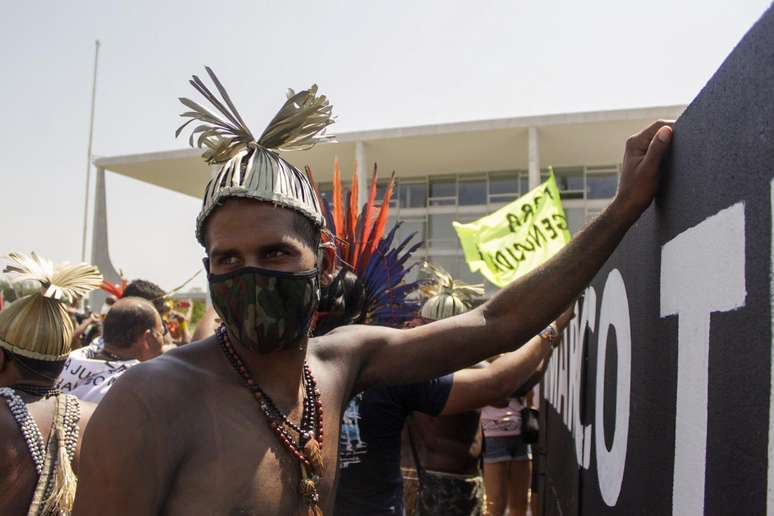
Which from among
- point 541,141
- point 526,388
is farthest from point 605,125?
point 526,388

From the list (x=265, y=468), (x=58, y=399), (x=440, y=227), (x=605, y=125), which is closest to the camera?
(x=265, y=468)

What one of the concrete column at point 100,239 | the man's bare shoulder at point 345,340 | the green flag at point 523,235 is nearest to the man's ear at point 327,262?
the man's bare shoulder at point 345,340

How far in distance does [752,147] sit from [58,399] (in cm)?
264

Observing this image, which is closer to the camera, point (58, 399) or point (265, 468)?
point (265, 468)

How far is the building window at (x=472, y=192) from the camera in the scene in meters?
25.1

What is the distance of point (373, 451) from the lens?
291 cm

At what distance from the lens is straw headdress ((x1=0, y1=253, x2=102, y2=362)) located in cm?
290

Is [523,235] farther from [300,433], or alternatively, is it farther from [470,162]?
[470,162]

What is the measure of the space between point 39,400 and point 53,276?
1.89 ft

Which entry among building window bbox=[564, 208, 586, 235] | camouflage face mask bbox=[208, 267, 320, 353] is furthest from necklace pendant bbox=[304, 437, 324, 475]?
building window bbox=[564, 208, 586, 235]

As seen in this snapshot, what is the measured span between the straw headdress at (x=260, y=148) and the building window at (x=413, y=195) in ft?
77.4

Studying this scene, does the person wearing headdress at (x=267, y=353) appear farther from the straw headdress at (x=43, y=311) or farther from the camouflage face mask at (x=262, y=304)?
the straw headdress at (x=43, y=311)

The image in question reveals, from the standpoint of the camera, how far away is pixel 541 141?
74.3 ft

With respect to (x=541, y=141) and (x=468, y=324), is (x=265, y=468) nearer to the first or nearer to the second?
(x=468, y=324)
